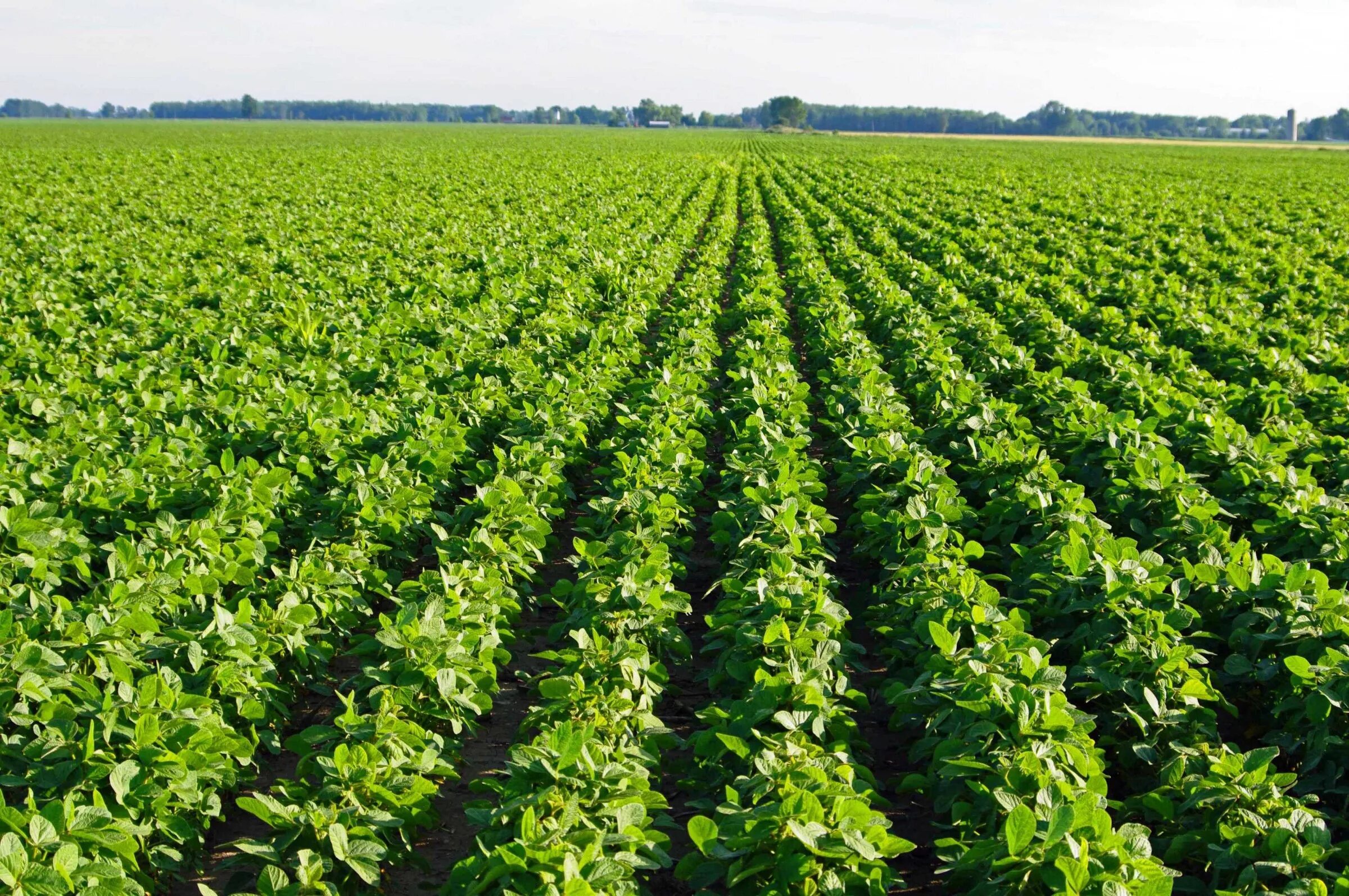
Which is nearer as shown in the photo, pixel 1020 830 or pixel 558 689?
pixel 1020 830

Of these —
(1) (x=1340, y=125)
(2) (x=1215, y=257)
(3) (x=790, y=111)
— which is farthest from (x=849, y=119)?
(2) (x=1215, y=257)

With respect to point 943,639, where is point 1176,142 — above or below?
above

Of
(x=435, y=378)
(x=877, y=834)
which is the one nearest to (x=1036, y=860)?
(x=877, y=834)

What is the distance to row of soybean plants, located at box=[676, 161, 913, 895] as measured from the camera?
298cm

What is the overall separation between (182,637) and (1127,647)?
13.4ft

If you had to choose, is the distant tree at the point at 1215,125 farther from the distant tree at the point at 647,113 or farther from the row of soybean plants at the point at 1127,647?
the row of soybean plants at the point at 1127,647

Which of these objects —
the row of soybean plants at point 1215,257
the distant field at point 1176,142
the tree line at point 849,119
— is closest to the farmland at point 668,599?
the row of soybean plants at point 1215,257

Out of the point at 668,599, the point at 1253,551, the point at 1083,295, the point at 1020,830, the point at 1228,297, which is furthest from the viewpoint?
the point at 1083,295

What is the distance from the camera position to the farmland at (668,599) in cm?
319

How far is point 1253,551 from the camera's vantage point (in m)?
4.98

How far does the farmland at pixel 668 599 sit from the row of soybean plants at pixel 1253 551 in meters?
0.03

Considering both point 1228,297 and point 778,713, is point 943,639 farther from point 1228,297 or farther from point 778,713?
point 1228,297

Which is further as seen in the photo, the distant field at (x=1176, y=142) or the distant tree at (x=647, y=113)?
the distant tree at (x=647, y=113)

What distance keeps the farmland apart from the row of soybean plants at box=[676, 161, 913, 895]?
2 cm
